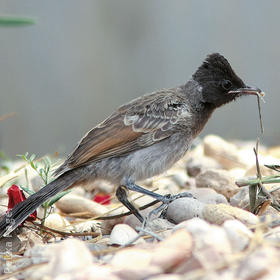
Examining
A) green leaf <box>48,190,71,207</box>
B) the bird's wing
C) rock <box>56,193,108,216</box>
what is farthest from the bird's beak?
green leaf <box>48,190,71,207</box>

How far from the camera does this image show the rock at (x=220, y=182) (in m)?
3.79

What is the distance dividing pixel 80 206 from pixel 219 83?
1.40 metres

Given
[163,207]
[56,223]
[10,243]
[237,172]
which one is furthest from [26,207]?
[237,172]

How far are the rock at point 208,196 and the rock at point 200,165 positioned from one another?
Result: 1.22 m

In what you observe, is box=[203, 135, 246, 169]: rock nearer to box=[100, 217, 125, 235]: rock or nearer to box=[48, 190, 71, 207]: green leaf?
box=[100, 217, 125, 235]: rock

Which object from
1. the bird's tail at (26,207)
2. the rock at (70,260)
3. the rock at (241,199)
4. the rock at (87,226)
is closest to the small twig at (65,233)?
the bird's tail at (26,207)

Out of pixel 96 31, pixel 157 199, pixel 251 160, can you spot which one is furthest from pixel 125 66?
pixel 157 199

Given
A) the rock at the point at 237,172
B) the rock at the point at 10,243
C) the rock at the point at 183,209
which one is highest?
the rock at the point at 183,209

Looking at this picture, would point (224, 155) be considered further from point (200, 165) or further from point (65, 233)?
point (65, 233)

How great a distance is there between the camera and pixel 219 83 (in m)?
4.08

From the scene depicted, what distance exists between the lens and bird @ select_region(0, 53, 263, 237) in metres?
3.71

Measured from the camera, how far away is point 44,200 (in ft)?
10.8

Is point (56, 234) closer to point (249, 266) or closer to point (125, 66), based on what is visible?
point (249, 266)

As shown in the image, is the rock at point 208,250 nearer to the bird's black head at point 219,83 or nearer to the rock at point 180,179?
the bird's black head at point 219,83
